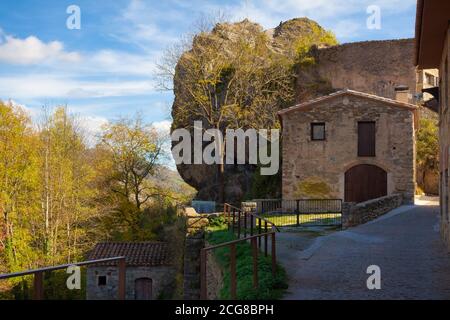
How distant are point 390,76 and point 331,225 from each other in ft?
74.1

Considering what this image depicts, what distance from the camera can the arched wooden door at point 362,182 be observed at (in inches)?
965

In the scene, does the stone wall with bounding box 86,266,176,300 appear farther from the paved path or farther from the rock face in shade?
the rock face in shade

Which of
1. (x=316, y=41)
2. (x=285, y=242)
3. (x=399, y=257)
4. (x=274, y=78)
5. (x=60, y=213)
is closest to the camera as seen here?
(x=399, y=257)

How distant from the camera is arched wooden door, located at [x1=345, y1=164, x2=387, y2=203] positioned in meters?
24.5

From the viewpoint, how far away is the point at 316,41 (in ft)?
141

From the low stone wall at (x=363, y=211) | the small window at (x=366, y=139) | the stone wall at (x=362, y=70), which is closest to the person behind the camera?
the low stone wall at (x=363, y=211)

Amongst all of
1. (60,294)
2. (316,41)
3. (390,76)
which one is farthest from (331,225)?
(316,41)

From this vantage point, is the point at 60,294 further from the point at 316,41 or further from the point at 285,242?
the point at 316,41

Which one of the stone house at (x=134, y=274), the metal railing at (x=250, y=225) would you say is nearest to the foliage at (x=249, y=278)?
the metal railing at (x=250, y=225)

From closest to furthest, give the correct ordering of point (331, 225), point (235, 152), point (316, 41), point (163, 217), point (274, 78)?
point (331, 225) → point (163, 217) → point (274, 78) → point (235, 152) → point (316, 41)

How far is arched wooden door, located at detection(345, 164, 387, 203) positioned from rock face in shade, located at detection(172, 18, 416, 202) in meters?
11.7

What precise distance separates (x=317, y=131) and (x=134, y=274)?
11.7m

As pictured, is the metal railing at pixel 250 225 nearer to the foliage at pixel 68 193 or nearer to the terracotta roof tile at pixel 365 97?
the terracotta roof tile at pixel 365 97

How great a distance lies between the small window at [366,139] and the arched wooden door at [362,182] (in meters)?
0.67
